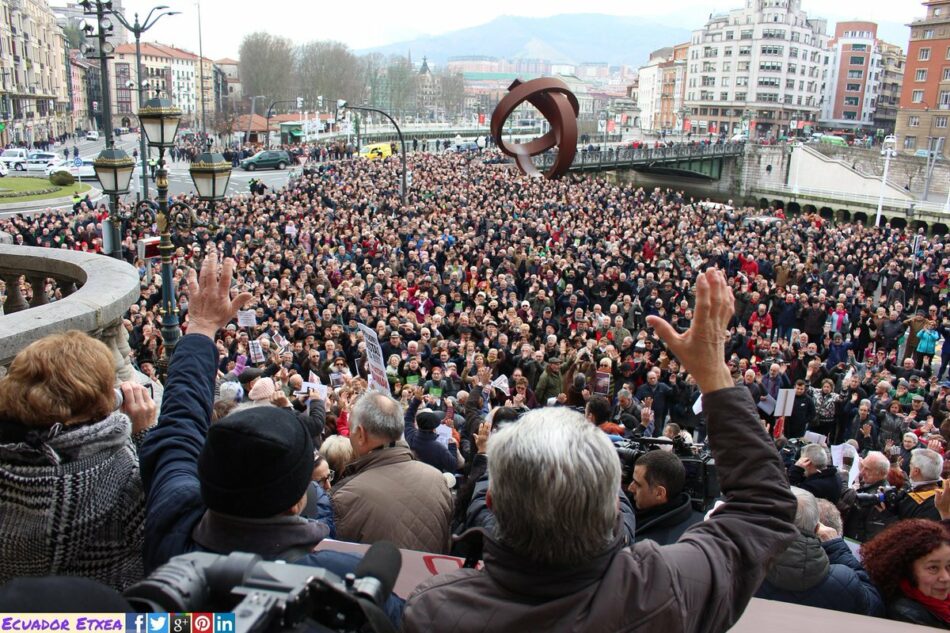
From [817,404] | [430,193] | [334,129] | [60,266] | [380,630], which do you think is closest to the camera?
[380,630]

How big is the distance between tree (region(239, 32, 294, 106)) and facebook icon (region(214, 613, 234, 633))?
Answer: 329 feet

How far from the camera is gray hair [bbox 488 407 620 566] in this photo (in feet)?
4.94

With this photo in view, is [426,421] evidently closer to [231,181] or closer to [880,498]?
[880,498]

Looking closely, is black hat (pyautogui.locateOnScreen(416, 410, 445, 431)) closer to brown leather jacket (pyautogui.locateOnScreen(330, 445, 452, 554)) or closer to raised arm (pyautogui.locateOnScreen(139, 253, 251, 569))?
brown leather jacket (pyautogui.locateOnScreen(330, 445, 452, 554))

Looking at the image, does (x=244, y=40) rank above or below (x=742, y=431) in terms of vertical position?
above

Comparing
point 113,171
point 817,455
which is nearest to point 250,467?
point 817,455

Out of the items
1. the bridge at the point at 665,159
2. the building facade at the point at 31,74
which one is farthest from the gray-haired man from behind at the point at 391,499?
the building facade at the point at 31,74

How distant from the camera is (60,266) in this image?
536cm

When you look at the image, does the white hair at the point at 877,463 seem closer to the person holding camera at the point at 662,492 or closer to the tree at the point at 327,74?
the person holding camera at the point at 662,492

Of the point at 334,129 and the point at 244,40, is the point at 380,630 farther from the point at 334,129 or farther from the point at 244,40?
the point at 244,40

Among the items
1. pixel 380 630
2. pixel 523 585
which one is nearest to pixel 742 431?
pixel 523 585

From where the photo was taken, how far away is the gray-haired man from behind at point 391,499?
2.83 m

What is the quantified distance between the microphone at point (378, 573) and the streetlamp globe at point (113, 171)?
29.9 feet

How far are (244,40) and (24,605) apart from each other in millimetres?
109673
